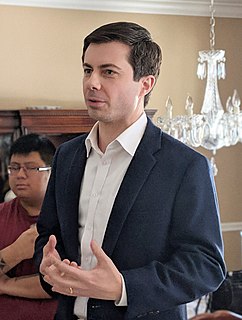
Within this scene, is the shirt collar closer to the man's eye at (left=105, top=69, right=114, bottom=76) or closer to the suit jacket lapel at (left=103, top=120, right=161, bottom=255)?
the suit jacket lapel at (left=103, top=120, right=161, bottom=255)

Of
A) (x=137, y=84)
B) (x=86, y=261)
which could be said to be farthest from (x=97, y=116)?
(x=86, y=261)

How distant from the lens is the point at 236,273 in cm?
372

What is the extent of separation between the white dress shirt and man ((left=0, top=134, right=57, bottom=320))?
1.31 ft

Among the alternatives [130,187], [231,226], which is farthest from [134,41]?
[231,226]

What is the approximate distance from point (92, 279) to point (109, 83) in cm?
Answer: 44

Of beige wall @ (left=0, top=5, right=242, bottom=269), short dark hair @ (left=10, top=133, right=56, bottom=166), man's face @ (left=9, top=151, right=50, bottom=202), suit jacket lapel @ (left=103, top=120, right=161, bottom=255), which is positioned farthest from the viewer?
beige wall @ (left=0, top=5, right=242, bottom=269)

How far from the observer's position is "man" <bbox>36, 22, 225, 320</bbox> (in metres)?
1.36

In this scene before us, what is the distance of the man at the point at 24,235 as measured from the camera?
1.89m

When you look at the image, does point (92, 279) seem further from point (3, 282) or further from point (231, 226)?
point (231, 226)

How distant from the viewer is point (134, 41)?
1.46 metres

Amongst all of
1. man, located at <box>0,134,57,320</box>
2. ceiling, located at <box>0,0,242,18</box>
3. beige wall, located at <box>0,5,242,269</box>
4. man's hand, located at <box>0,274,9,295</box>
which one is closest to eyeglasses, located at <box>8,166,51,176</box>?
man, located at <box>0,134,57,320</box>

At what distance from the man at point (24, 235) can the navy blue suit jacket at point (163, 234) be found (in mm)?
485

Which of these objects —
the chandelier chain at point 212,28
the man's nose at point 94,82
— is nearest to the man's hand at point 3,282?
the man's nose at point 94,82

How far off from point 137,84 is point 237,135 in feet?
8.45
